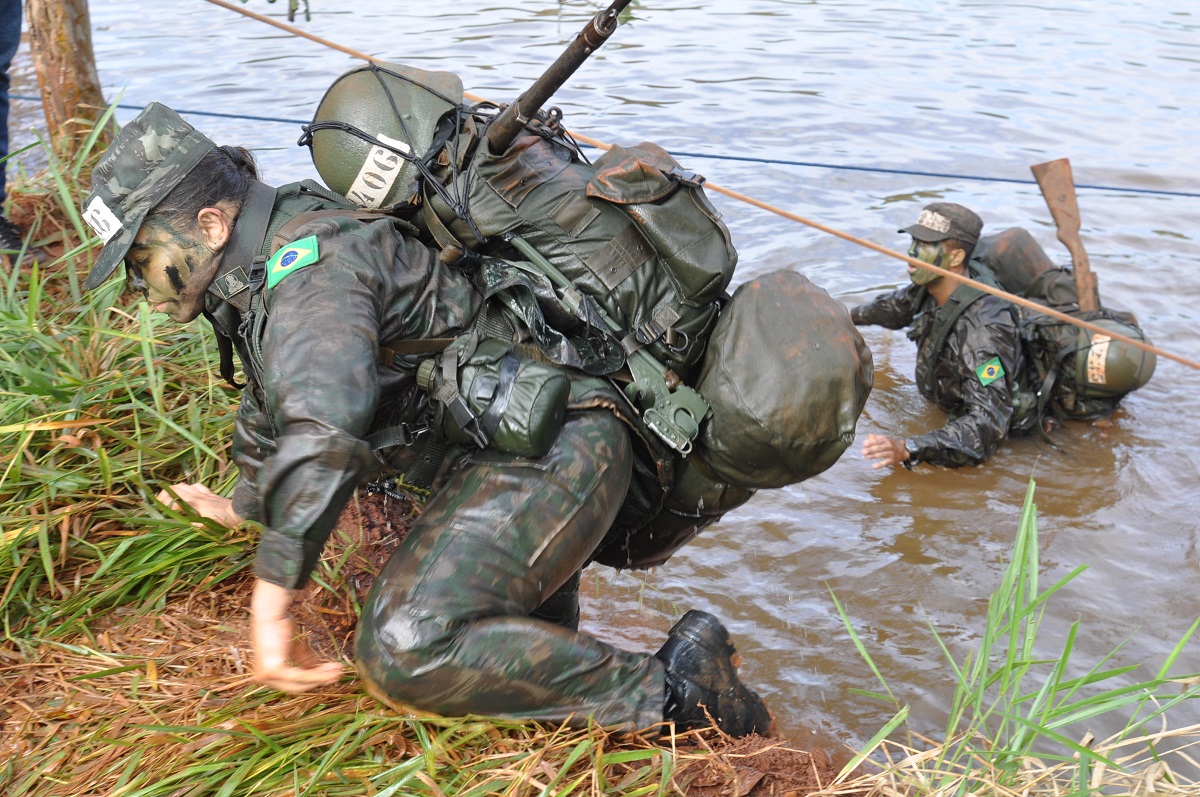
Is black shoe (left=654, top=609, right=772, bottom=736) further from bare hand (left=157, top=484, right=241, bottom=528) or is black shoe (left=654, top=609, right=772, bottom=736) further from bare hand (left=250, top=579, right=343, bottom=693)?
bare hand (left=157, top=484, right=241, bottom=528)

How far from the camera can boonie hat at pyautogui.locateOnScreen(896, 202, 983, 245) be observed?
5938 millimetres

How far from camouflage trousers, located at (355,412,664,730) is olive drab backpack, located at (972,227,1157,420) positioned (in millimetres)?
4129

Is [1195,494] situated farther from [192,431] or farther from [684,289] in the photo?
[192,431]

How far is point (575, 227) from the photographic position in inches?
113

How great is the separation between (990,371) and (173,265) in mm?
4531

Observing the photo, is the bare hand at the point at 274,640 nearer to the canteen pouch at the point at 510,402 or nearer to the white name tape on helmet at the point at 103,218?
the canteen pouch at the point at 510,402

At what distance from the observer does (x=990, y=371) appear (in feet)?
18.9

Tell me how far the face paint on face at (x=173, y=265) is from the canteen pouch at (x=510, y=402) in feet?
2.30

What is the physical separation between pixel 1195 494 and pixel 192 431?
16.8 feet

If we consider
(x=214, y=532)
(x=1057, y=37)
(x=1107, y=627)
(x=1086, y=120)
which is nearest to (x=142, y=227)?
(x=214, y=532)

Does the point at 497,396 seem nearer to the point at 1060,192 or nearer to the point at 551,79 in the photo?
the point at 551,79

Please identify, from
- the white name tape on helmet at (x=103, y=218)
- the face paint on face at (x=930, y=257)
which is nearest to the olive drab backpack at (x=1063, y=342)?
the face paint on face at (x=930, y=257)

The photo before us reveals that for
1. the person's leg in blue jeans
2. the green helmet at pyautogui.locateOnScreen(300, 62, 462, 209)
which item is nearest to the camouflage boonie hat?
the green helmet at pyautogui.locateOnScreen(300, 62, 462, 209)

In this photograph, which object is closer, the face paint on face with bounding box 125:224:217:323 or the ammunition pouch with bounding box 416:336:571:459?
the ammunition pouch with bounding box 416:336:571:459
